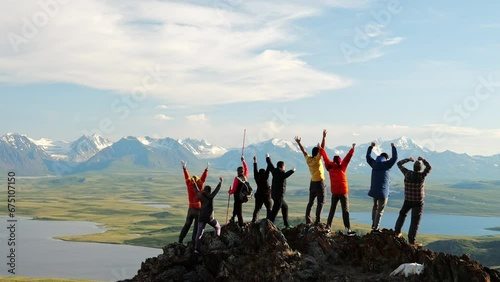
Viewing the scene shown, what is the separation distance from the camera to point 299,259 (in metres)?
20.8

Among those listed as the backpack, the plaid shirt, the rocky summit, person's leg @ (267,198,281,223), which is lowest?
the rocky summit

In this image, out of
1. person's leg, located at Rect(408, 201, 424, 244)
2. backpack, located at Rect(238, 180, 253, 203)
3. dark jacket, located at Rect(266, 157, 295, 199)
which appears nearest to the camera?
person's leg, located at Rect(408, 201, 424, 244)

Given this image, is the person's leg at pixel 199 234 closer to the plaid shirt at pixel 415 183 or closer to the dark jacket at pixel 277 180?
the dark jacket at pixel 277 180

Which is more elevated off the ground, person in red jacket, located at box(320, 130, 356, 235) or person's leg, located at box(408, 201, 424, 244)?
person in red jacket, located at box(320, 130, 356, 235)

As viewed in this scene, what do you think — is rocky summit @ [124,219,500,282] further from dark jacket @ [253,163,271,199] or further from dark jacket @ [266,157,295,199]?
dark jacket @ [266,157,295,199]

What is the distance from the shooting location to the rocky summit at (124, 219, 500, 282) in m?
17.5

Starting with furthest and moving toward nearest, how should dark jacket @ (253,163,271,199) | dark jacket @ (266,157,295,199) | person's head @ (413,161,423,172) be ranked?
1. dark jacket @ (253,163,271,199)
2. dark jacket @ (266,157,295,199)
3. person's head @ (413,161,423,172)

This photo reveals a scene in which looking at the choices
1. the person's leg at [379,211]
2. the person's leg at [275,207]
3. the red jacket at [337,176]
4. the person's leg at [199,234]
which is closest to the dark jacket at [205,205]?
the person's leg at [199,234]

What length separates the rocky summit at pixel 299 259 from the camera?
1750 centimetres

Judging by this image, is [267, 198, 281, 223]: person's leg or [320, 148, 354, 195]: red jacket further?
[267, 198, 281, 223]: person's leg

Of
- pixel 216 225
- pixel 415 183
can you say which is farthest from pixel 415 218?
pixel 216 225

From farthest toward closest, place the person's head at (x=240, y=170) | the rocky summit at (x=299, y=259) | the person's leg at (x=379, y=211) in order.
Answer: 1. the person's head at (x=240, y=170)
2. the person's leg at (x=379, y=211)
3. the rocky summit at (x=299, y=259)

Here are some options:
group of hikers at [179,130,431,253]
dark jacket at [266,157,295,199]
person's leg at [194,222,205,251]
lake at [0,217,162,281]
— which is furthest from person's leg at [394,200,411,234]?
lake at [0,217,162,281]

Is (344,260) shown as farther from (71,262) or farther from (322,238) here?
(71,262)
